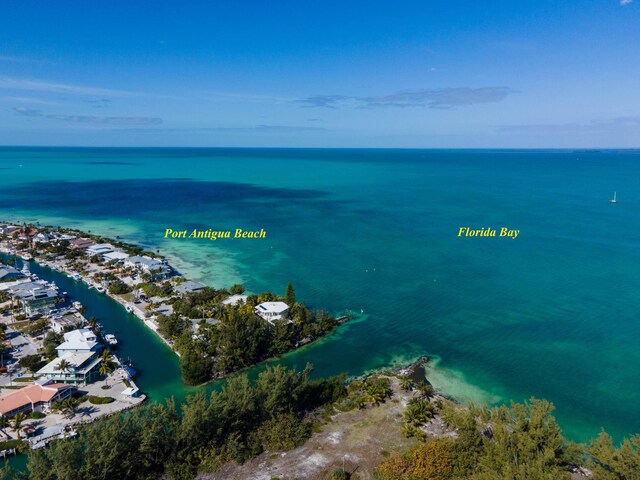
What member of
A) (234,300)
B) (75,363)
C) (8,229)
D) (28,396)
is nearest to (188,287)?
(234,300)

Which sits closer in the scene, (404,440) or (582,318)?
(404,440)

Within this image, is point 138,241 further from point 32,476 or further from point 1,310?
point 32,476

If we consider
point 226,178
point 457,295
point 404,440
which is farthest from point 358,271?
point 226,178

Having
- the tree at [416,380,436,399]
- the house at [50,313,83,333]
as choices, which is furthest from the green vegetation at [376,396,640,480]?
the house at [50,313,83,333]

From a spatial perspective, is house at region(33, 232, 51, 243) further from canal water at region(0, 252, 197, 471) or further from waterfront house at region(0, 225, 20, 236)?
canal water at region(0, 252, 197, 471)

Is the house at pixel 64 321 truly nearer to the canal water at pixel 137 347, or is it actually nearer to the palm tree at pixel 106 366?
the canal water at pixel 137 347

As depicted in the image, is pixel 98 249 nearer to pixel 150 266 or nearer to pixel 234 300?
pixel 150 266

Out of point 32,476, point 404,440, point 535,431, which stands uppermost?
point 535,431
